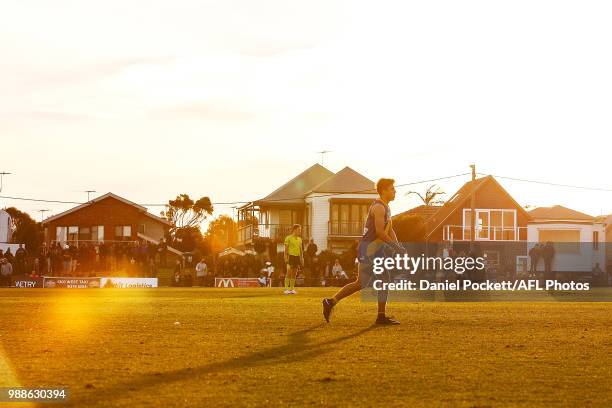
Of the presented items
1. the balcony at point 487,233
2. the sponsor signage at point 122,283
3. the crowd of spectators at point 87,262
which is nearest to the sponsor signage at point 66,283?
the sponsor signage at point 122,283

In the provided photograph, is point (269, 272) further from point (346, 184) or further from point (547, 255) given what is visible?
point (346, 184)

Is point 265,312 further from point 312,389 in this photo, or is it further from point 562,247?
point 562,247

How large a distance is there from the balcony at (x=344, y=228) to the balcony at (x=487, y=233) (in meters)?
7.88

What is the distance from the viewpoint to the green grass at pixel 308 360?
665 centimetres

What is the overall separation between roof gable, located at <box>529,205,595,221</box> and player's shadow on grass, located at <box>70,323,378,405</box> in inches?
2710

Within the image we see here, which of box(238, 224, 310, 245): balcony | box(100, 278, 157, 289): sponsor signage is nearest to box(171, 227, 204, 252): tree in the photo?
box(238, 224, 310, 245): balcony

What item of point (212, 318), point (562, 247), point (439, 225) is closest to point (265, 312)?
point (212, 318)

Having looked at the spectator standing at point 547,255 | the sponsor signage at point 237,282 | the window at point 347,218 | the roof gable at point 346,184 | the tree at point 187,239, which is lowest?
the sponsor signage at point 237,282

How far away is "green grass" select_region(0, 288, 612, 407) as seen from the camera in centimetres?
665

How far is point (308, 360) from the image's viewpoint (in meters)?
8.72

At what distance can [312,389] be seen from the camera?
693cm

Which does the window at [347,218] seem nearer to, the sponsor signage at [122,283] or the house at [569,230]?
the house at [569,230]

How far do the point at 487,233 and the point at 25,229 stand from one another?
6030 centimetres

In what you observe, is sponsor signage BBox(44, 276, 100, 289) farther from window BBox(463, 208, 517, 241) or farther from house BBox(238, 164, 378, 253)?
window BBox(463, 208, 517, 241)
